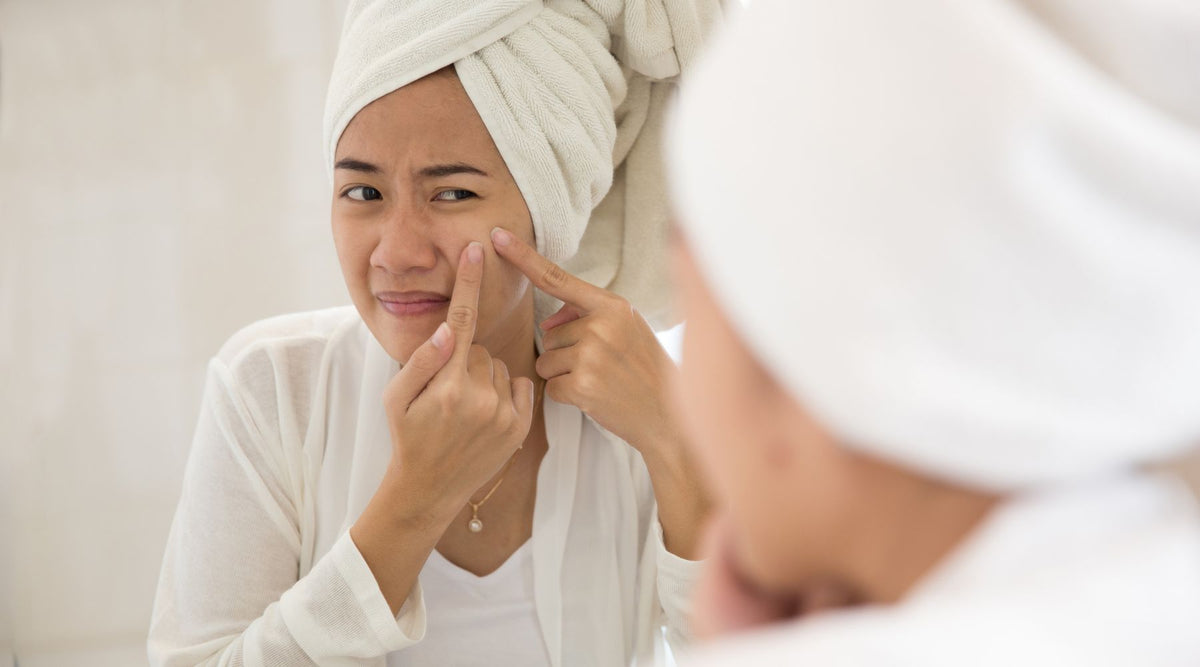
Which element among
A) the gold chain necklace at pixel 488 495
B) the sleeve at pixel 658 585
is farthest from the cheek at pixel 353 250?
the sleeve at pixel 658 585

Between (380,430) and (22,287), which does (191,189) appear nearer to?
(22,287)

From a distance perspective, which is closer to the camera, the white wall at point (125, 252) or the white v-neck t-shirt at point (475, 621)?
the white v-neck t-shirt at point (475, 621)

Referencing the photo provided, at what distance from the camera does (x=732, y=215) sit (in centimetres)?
44

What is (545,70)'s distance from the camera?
121 cm

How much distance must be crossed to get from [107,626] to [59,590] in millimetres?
124

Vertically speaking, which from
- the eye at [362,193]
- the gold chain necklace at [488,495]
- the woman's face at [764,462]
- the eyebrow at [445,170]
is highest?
the woman's face at [764,462]

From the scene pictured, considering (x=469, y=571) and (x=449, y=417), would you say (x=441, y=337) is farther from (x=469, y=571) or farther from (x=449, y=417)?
(x=469, y=571)

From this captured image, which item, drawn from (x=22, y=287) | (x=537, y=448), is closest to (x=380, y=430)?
(x=537, y=448)

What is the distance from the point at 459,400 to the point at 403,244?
19cm

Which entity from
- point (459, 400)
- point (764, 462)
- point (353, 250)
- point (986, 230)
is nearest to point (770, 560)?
point (764, 462)

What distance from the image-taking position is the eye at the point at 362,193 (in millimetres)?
1222

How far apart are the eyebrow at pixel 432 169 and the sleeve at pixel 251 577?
324 mm

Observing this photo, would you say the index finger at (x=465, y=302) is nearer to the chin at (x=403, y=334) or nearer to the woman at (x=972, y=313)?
the chin at (x=403, y=334)

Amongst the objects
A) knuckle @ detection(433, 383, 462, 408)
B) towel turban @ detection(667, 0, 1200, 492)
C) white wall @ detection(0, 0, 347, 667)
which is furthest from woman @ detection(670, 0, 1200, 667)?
white wall @ detection(0, 0, 347, 667)
